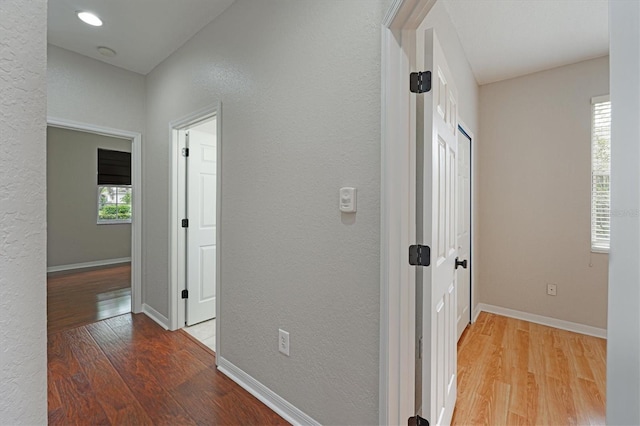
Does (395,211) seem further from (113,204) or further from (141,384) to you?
(113,204)

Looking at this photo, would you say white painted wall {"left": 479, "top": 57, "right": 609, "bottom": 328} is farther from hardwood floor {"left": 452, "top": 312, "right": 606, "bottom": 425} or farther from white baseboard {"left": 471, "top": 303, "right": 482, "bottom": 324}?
hardwood floor {"left": 452, "top": 312, "right": 606, "bottom": 425}

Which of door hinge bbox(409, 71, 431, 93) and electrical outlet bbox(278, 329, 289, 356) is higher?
door hinge bbox(409, 71, 431, 93)

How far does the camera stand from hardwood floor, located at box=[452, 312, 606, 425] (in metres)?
1.78

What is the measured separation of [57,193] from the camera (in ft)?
17.7

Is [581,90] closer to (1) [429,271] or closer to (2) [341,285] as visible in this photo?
(1) [429,271]

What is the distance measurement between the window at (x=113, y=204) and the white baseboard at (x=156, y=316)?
3862 mm

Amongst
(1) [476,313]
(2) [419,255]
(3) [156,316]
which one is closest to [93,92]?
(3) [156,316]

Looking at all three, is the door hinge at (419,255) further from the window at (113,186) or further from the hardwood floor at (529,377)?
the window at (113,186)

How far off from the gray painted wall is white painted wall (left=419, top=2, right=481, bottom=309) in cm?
623

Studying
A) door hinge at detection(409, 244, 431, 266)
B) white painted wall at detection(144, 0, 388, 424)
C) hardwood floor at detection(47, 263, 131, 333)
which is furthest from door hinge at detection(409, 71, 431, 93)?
hardwood floor at detection(47, 263, 131, 333)

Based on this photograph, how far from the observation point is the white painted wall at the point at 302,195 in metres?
1.36
